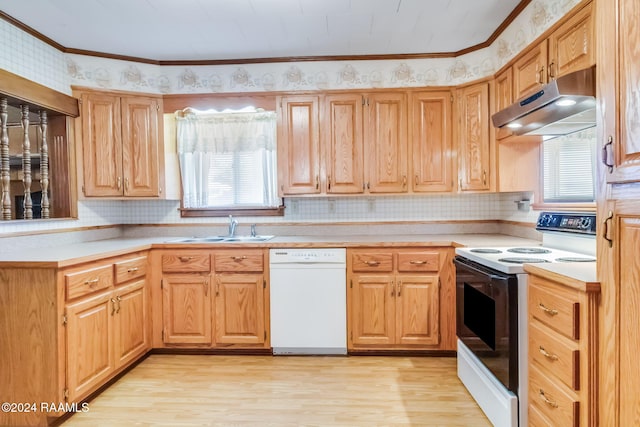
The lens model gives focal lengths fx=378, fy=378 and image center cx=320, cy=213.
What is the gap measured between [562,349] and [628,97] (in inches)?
36.9

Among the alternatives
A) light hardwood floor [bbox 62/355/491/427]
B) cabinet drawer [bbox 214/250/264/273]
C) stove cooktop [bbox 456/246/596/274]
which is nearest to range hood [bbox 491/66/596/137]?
stove cooktop [bbox 456/246/596/274]

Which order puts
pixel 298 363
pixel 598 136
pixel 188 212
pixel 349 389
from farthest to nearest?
pixel 188 212
pixel 298 363
pixel 349 389
pixel 598 136

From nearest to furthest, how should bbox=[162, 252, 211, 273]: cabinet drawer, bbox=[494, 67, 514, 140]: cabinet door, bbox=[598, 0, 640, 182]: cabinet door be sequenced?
bbox=[598, 0, 640, 182]: cabinet door < bbox=[494, 67, 514, 140]: cabinet door < bbox=[162, 252, 211, 273]: cabinet drawer

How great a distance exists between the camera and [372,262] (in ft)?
9.21

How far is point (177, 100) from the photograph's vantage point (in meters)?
3.20

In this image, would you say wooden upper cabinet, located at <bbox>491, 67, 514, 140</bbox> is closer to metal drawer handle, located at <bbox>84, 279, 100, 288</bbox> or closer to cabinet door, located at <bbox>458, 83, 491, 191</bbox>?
cabinet door, located at <bbox>458, 83, 491, 191</bbox>

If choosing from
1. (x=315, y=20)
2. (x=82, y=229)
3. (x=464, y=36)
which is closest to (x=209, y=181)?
(x=82, y=229)

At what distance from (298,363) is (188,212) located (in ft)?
5.52

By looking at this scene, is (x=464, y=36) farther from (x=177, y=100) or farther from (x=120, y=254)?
(x=120, y=254)

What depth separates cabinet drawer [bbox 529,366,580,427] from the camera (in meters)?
1.42

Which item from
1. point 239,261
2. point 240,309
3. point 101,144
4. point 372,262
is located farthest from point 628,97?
point 101,144

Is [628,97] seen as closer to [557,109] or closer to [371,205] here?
[557,109]

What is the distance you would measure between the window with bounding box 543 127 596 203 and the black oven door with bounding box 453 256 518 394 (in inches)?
34.9

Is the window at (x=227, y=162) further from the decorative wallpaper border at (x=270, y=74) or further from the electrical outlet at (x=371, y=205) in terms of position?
the electrical outlet at (x=371, y=205)
